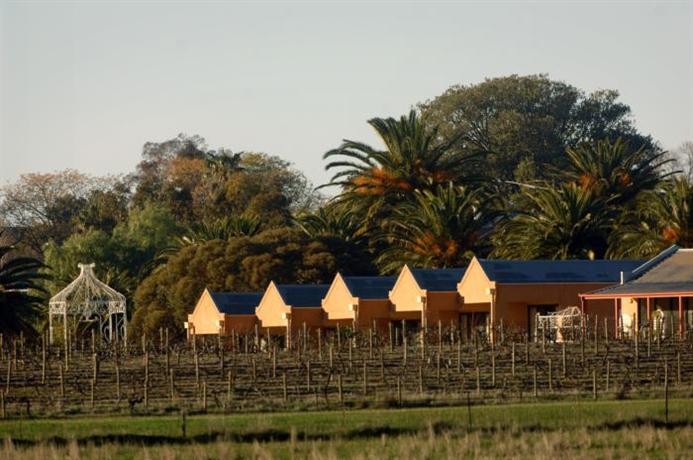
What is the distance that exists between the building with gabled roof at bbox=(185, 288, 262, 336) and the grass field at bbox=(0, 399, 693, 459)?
3508cm

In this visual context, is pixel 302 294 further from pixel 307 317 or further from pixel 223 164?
pixel 223 164

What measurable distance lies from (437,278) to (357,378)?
20.2m

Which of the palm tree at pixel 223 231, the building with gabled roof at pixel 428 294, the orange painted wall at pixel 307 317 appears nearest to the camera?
the building with gabled roof at pixel 428 294

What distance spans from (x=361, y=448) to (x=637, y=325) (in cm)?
3194

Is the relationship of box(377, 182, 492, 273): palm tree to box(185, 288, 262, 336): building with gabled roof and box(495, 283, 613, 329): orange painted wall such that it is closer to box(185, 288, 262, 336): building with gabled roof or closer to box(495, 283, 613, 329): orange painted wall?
box(185, 288, 262, 336): building with gabled roof

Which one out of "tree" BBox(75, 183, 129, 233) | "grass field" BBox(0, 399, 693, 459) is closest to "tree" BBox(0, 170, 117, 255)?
"tree" BBox(75, 183, 129, 233)

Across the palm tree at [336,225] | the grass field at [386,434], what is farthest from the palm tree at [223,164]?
the grass field at [386,434]

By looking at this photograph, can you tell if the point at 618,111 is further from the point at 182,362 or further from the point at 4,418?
the point at 4,418

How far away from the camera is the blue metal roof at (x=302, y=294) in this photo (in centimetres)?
7701

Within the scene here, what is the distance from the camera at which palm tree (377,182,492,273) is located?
254ft

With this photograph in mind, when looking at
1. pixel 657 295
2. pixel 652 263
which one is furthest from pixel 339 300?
pixel 657 295

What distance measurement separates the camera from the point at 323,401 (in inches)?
1847

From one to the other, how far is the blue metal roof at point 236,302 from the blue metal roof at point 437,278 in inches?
408

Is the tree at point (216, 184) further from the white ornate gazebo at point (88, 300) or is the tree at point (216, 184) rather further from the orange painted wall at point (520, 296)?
the orange painted wall at point (520, 296)
